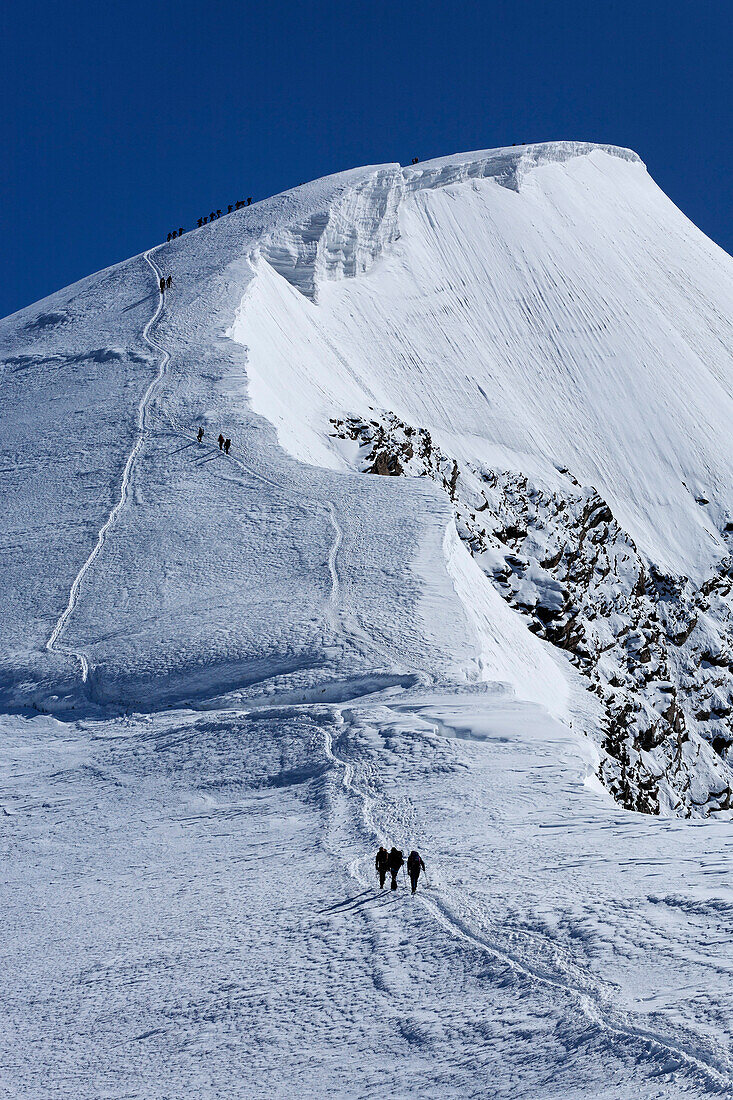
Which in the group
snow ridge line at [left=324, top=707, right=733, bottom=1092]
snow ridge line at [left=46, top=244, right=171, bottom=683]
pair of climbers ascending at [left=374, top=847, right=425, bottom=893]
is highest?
snow ridge line at [left=46, top=244, right=171, bottom=683]

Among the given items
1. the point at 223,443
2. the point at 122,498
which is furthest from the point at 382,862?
the point at 223,443

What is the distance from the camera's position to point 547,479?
52938 mm

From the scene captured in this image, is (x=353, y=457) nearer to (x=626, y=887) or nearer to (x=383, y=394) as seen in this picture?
(x=383, y=394)

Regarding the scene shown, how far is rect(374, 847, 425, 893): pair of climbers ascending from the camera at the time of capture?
14219 mm

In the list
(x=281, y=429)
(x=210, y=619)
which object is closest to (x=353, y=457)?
(x=281, y=429)

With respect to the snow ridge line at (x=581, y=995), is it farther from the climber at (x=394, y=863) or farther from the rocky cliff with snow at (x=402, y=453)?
the rocky cliff with snow at (x=402, y=453)

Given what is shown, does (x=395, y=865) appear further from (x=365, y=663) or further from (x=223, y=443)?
(x=223, y=443)

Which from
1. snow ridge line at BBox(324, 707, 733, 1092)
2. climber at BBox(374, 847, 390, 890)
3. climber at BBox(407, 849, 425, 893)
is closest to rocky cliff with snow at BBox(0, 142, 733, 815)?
climber at BBox(374, 847, 390, 890)

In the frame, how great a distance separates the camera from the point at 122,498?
33.8 meters

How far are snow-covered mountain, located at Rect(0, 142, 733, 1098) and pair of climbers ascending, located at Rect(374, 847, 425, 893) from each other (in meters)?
0.34

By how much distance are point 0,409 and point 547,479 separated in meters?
26.8

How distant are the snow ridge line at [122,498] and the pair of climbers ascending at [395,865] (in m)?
12.1

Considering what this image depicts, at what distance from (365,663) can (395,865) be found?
923 centimetres

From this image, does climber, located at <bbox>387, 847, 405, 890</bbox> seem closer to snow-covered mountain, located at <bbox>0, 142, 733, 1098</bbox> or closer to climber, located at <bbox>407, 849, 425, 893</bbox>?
climber, located at <bbox>407, 849, 425, 893</bbox>
